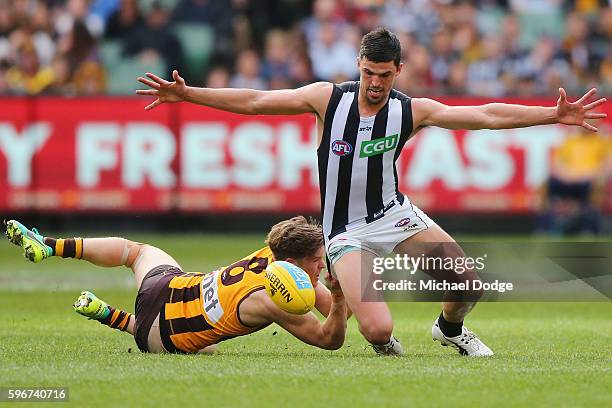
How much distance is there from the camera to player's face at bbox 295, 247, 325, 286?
8.77 m

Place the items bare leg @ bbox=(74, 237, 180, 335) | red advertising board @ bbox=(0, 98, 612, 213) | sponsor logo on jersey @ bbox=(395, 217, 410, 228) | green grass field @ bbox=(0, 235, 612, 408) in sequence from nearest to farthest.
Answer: green grass field @ bbox=(0, 235, 612, 408)
sponsor logo on jersey @ bbox=(395, 217, 410, 228)
bare leg @ bbox=(74, 237, 180, 335)
red advertising board @ bbox=(0, 98, 612, 213)

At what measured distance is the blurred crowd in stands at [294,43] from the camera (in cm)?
2081

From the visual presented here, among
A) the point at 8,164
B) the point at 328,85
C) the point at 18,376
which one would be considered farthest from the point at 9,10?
the point at 18,376

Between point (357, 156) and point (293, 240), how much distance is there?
0.82 metres

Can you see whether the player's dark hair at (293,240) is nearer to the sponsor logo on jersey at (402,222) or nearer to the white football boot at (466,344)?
the sponsor logo on jersey at (402,222)

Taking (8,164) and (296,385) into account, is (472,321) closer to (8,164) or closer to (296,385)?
(296,385)

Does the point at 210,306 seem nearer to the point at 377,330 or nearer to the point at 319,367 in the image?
the point at 319,367

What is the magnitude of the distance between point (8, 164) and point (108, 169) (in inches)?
60.9

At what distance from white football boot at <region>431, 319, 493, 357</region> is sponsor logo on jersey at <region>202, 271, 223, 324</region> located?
180 centimetres

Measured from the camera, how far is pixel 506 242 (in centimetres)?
1892

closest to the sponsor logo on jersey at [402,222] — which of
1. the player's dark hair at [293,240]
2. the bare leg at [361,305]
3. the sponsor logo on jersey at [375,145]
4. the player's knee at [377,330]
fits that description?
the bare leg at [361,305]

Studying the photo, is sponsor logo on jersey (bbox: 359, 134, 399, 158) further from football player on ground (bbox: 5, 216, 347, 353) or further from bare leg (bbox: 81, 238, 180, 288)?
bare leg (bbox: 81, 238, 180, 288)

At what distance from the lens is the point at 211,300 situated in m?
8.61

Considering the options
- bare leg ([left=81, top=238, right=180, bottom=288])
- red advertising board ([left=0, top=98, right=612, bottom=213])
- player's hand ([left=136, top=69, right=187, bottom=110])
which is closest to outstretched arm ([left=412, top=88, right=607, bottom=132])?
player's hand ([left=136, top=69, right=187, bottom=110])
